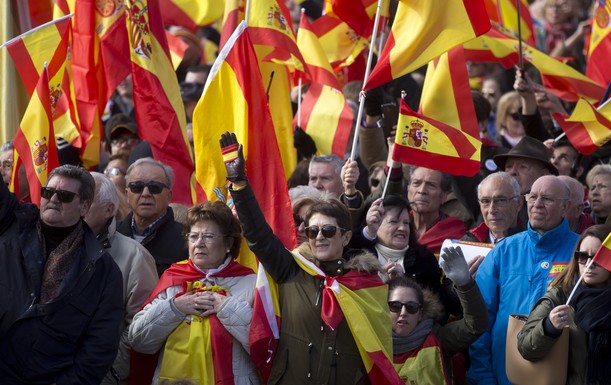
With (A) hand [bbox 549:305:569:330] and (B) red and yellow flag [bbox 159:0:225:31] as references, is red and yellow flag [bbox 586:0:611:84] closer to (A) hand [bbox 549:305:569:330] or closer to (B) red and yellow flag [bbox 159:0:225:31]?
(B) red and yellow flag [bbox 159:0:225:31]

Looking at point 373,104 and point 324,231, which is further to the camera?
point 373,104

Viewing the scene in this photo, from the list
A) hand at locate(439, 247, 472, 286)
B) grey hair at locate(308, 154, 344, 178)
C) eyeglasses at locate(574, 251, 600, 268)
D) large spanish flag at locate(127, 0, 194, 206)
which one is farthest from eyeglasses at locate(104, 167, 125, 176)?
eyeglasses at locate(574, 251, 600, 268)

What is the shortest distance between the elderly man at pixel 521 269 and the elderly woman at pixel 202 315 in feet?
5.02

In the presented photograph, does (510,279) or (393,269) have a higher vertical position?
(393,269)

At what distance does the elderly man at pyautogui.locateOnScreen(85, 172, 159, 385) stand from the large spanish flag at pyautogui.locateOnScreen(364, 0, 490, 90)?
196 centimetres

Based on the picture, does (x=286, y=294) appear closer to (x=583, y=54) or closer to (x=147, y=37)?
(x=147, y=37)

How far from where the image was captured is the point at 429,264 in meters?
8.09

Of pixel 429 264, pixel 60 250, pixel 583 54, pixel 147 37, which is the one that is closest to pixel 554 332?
pixel 429 264

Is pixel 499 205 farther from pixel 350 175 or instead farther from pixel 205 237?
pixel 205 237

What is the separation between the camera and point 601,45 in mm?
11203

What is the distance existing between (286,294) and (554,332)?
150cm

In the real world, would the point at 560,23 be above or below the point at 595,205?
above

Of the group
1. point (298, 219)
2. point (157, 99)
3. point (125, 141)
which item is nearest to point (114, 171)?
point (157, 99)

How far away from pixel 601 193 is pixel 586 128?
0.66 m
